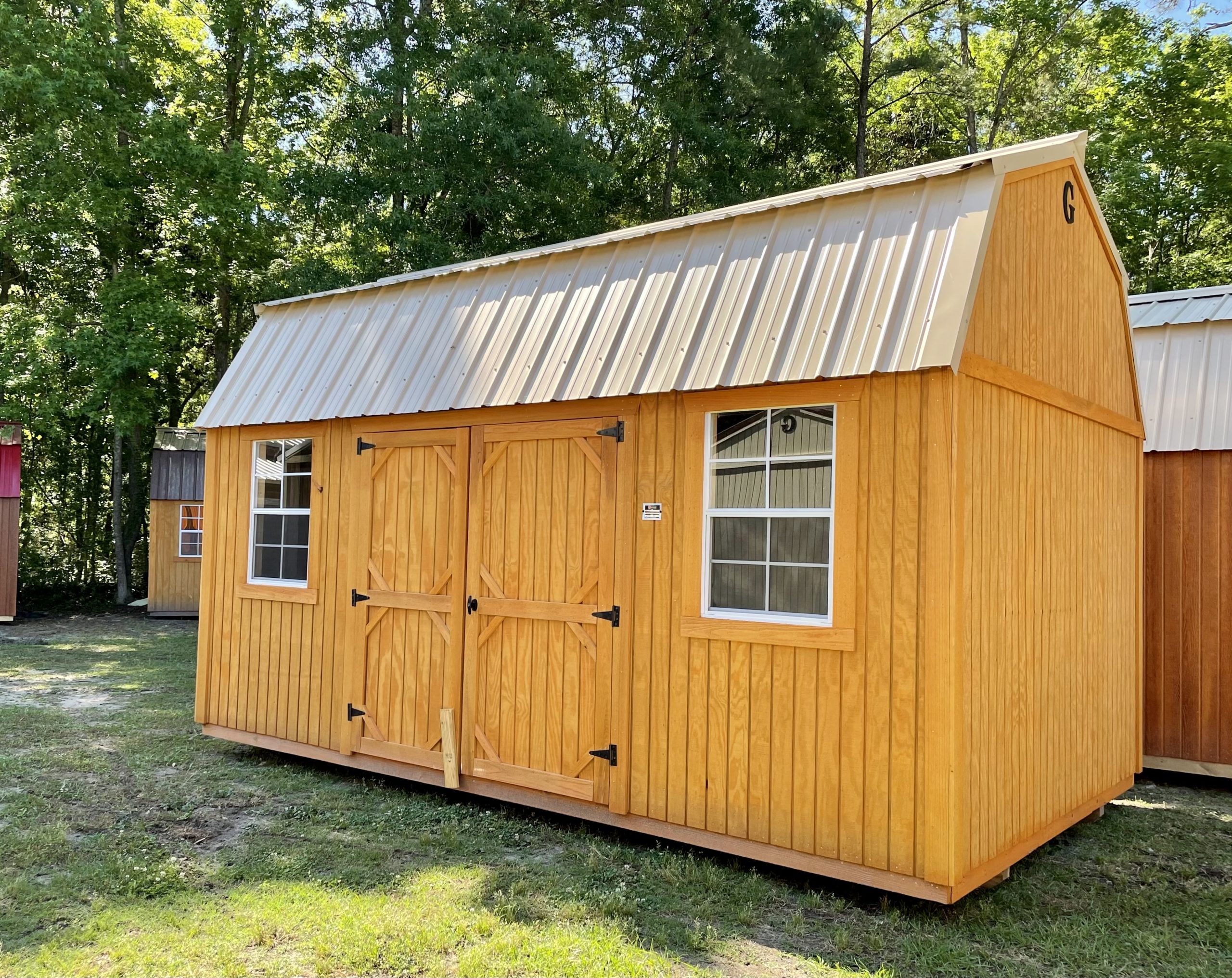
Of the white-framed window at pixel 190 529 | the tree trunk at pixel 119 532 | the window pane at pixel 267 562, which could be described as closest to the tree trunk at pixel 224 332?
the tree trunk at pixel 119 532

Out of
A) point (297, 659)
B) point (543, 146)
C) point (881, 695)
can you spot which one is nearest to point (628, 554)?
point (881, 695)

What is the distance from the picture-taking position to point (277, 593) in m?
7.08

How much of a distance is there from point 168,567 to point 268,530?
34.4 ft

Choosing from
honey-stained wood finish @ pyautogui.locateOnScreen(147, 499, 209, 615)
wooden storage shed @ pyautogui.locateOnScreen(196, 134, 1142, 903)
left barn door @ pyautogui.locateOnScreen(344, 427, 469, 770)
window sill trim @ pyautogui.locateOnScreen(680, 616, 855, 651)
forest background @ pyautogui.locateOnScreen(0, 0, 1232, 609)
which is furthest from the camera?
honey-stained wood finish @ pyautogui.locateOnScreen(147, 499, 209, 615)

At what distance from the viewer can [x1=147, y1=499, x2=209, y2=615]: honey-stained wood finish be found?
16.4 meters

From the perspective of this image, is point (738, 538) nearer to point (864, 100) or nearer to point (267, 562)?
point (267, 562)

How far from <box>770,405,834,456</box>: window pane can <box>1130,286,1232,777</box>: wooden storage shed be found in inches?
155

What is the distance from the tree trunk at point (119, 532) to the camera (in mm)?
17859

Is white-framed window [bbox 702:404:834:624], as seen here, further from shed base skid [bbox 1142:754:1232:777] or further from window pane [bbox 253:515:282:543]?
shed base skid [bbox 1142:754:1232:777]

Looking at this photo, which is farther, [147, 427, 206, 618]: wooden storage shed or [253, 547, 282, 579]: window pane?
[147, 427, 206, 618]: wooden storage shed

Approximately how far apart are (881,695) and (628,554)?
1.58 m

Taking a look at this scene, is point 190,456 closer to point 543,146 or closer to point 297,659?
point 543,146

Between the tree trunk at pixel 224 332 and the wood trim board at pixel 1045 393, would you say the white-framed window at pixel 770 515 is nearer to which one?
the wood trim board at pixel 1045 393

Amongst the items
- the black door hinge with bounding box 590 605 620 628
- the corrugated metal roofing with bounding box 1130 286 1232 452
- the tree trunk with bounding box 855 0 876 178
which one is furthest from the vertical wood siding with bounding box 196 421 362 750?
the tree trunk with bounding box 855 0 876 178
